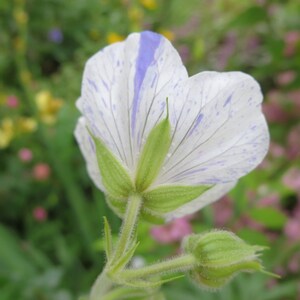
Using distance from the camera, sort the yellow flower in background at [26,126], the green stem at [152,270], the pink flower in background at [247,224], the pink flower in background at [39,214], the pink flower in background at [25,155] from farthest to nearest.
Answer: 1. the yellow flower in background at [26,126]
2. the pink flower in background at [25,155]
3. the pink flower in background at [39,214]
4. the pink flower in background at [247,224]
5. the green stem at [152,270]

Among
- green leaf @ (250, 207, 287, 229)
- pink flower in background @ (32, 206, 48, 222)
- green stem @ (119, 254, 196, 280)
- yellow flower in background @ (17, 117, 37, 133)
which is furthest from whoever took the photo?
yellow flower in background @ (17, 117, 37, 133)

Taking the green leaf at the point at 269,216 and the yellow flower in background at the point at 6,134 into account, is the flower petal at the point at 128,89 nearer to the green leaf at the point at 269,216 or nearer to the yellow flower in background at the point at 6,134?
the green leaf at the point at 269,216

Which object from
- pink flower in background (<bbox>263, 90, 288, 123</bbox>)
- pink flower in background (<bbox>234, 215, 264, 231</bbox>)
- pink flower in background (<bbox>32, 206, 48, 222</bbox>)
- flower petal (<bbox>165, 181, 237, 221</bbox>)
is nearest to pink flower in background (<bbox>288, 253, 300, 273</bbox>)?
pink flower in background (<bbox>234, 215, 264, 231</bbox>)

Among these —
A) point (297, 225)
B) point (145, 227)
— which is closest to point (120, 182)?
point (145, 227)

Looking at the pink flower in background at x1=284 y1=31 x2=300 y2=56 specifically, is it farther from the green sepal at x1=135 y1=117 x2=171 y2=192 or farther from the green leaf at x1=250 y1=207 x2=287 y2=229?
the green sepal at x1=135 y1=117 x2=171 y2=192

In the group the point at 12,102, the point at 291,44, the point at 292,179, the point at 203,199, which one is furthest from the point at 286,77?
the point at 203,199

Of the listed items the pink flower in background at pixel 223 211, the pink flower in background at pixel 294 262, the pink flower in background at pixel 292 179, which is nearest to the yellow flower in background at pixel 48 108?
the pink flower in background at pixel 223 211

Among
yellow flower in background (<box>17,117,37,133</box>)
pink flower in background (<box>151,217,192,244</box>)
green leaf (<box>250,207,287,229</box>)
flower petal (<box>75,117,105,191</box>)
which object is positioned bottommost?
pink flower in background (<box>151,217,192,244</box>)
